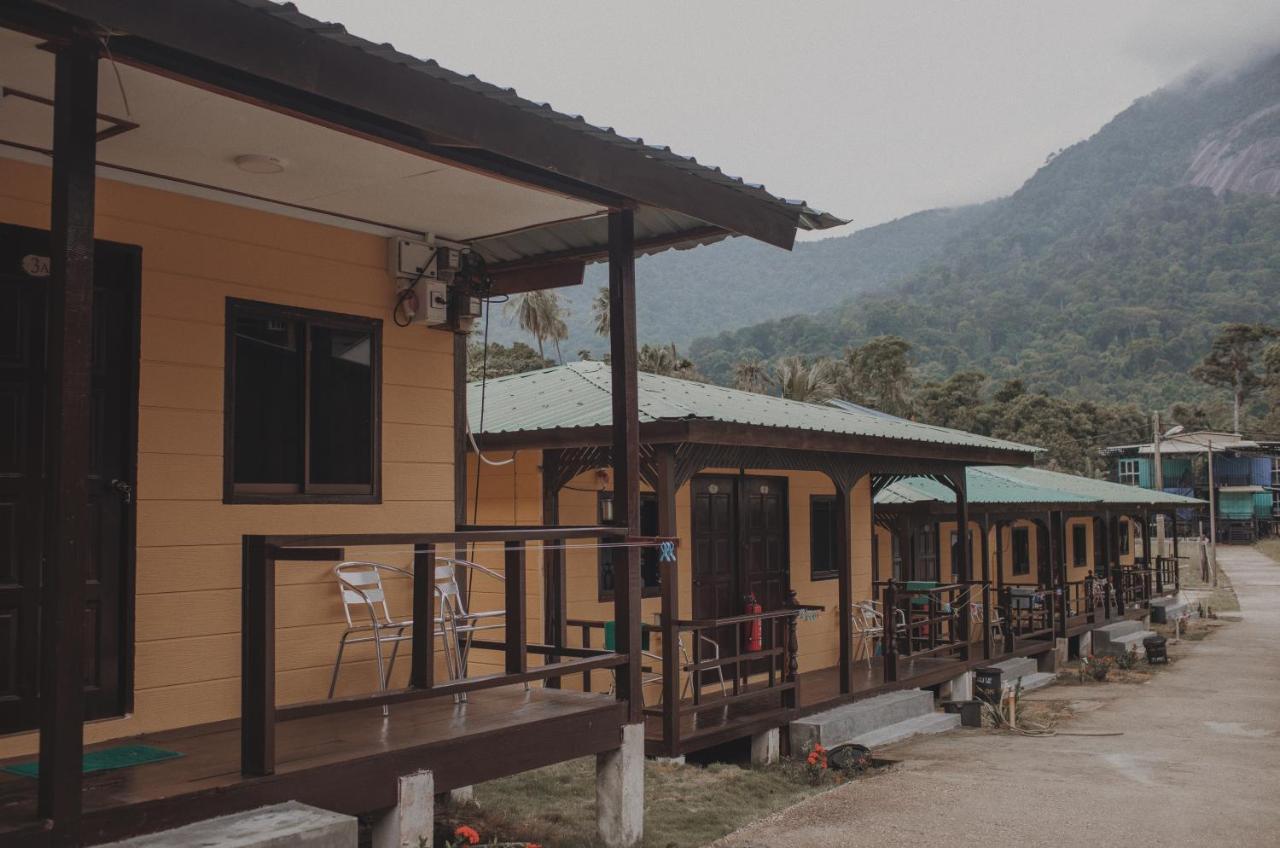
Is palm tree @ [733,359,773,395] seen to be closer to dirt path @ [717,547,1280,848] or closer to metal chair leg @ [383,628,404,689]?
dirt path @ [717,547,1280,848]

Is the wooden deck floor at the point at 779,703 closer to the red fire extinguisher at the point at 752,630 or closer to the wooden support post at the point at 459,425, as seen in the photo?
the red fire extinguisher at the point at 752,630

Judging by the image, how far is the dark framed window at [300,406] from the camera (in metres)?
5.98

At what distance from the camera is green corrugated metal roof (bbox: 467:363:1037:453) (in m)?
9.58

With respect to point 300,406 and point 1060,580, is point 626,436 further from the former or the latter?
point 1060,580

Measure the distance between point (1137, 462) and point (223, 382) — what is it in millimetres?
55618

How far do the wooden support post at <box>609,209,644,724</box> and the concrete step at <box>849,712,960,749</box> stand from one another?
4.97 meters

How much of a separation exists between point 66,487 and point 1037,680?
48.2ft

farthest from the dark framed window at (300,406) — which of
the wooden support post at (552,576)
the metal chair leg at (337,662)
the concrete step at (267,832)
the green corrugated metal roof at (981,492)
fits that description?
the green corrugated metal roof at (981,492)

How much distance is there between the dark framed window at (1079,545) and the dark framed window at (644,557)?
49.3ft

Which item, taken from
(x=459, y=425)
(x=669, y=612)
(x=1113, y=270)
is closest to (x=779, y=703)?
(x=669, y=612)

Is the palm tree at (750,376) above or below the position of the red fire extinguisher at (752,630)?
above

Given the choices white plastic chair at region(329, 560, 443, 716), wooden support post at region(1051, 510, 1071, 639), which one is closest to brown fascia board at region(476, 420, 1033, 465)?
white plastic chair at region(329, 560, 443, 716)

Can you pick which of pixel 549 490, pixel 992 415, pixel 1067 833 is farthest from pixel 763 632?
pixel 992 415

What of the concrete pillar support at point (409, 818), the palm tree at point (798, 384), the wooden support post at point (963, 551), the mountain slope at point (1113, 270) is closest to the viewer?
the concrete pillar support at point (409, 818)
